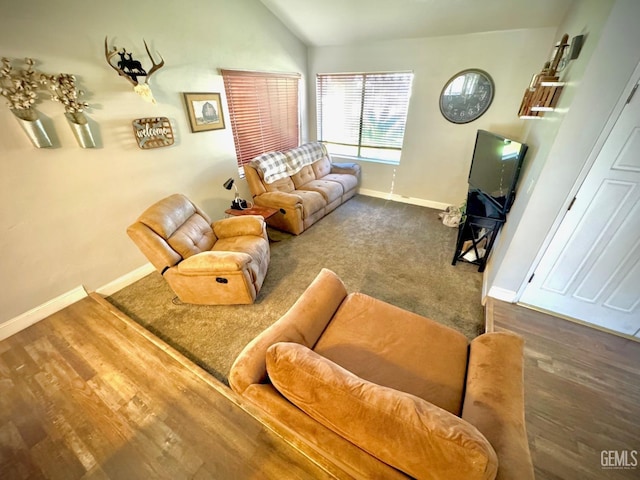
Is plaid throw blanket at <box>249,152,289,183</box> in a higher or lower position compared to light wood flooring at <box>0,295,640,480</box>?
higher

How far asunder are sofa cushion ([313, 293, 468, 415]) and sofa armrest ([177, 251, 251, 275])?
915mm

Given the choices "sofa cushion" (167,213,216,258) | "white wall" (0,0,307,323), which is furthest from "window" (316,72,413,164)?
"sofa cushion" (167,213,216,258)

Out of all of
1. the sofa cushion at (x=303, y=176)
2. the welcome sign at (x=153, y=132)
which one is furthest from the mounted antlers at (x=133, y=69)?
the sofa cushion at (x=303, y=176)

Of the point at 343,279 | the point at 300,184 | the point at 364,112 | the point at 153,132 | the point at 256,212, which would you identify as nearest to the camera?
the point at 153,132

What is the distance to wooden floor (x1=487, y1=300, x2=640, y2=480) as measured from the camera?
1191 millimetres

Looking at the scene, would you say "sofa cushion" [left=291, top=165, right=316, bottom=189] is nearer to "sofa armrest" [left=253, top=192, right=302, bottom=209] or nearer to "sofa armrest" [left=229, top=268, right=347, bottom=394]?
"sofa armrest" [left=253, top=192, right=302, bottom=209]

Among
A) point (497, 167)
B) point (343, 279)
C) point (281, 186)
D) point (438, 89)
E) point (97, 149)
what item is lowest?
point (343, 279)

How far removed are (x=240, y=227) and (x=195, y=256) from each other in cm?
65

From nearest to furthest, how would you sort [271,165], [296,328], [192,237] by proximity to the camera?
[296,328] < [192,237] < [271,165]

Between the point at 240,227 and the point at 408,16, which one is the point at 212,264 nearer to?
the point at 240,227

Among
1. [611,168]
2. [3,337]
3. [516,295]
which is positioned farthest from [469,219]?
[3,337]

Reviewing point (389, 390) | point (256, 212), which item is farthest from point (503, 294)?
point (256, 212)

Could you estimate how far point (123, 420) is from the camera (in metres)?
1.37

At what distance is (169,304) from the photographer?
224 cm
